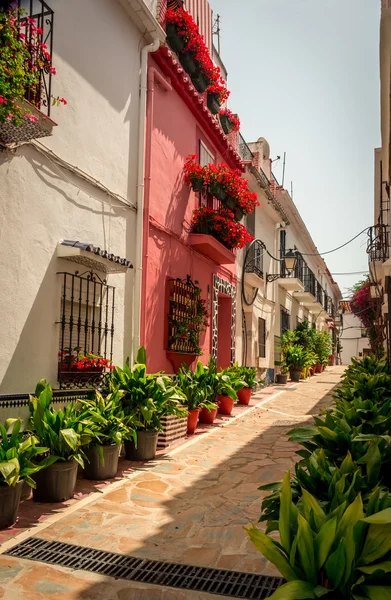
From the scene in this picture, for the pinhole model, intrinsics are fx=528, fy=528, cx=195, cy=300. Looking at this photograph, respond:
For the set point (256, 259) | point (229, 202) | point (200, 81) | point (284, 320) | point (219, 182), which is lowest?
point (284, 320)

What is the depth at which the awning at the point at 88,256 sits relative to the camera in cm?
586

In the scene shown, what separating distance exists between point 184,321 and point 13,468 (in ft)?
17.9

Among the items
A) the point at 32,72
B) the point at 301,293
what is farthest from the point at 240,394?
the point at 301,293

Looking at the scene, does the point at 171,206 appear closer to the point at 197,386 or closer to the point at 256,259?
the point at 197,386

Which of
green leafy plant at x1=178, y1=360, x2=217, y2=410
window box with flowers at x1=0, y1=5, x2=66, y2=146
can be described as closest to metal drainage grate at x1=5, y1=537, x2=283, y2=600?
window box with flowers at x1=0, y1=5, x2=66, y2=146

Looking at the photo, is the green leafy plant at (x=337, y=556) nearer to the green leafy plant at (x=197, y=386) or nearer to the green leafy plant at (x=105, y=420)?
the green leafy plant at (x=105, y=420)

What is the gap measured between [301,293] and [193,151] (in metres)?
13.3

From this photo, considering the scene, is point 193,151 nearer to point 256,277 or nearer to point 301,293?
point 256,277

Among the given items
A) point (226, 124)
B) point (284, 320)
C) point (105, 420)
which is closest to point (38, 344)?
point (105, 420)

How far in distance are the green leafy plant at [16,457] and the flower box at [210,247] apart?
5.94m

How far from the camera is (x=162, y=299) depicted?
8664 mm

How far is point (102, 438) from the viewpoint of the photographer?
18.4ft

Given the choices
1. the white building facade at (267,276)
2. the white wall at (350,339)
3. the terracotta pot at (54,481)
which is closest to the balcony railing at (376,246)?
the white building facade at (267,276)

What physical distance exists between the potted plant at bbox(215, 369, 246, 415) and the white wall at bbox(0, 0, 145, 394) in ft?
9.11
